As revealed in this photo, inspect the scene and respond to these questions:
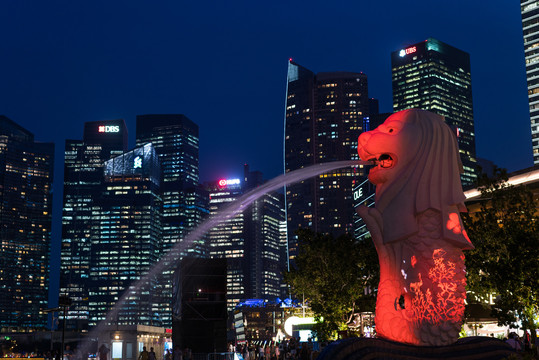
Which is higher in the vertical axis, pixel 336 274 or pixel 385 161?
pixel 385 161

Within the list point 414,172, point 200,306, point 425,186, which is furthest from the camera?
point 200,306

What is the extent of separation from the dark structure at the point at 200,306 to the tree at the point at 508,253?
13.8 meters

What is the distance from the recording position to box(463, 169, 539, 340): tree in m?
26.8

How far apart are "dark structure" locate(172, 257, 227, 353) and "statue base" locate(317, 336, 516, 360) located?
20.7 meters

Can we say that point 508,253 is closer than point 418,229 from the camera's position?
No

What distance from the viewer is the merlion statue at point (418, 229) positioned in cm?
1767

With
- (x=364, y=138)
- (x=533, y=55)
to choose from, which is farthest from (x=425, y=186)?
(x=533, y=55)

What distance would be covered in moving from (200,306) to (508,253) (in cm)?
1708

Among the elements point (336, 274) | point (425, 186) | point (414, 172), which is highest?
point (414, 172)

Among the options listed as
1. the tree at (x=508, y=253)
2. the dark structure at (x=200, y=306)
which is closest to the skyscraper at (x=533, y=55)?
the dark structure at (x=200, y=306)

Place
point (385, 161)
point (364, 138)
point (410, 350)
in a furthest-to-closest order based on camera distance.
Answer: point (364, 138)
point (385, 161)
point (410, 350)

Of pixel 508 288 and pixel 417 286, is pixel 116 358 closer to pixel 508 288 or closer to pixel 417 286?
pixel 508 288

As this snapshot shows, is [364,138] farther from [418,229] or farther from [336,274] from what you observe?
[336,274]

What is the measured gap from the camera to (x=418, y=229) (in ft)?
59.3
